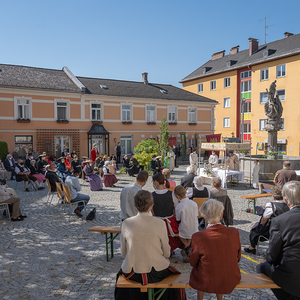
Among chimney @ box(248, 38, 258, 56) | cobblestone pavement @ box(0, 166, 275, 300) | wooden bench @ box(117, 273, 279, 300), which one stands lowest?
cobblestone pavement @ box(0, 166, 275, 300)

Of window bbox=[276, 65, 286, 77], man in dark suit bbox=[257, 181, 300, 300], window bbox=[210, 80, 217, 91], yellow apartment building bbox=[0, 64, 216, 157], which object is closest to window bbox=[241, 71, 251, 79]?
window bbox=[210, 80, 217, 91]

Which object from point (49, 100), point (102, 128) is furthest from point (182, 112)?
point (49, 100)

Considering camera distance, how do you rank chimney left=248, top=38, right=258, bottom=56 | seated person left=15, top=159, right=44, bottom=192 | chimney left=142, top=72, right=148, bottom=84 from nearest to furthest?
seated person left=15, top=159, right=44, bottom=192, chimney left=142, top=72, right=148, bottom=84, chimney left=248, top=38, right=258, bottom=56

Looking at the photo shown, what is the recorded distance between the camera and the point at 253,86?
116 ft

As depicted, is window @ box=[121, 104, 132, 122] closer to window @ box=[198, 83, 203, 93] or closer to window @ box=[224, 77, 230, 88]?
window @ box=[224, 77, 230, 88]

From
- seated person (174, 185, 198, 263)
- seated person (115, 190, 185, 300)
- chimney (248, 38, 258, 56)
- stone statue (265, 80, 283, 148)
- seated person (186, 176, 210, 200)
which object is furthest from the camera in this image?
chimney (248, 38, 258, 56)

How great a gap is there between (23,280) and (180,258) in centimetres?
281

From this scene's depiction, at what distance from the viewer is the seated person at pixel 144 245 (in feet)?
10.7

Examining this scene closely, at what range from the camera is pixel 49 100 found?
79.1 feet

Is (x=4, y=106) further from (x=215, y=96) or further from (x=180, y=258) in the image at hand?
(x=215, y=96)

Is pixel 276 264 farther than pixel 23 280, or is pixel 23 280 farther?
pixel 23 280

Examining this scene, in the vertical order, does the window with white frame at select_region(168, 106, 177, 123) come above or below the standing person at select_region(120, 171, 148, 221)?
above

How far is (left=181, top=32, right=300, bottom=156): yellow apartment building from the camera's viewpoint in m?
31.0

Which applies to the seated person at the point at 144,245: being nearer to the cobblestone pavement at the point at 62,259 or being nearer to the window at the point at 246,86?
the cobblestone pavement at the point at 62,259
